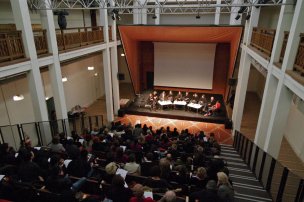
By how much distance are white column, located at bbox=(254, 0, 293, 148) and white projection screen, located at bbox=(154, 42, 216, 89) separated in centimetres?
1005

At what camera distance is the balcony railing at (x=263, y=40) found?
778cm

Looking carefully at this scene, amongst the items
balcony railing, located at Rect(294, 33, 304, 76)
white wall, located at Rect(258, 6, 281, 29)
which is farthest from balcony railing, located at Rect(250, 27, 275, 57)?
white wall, located at Rect(258, 6, 281, 29)

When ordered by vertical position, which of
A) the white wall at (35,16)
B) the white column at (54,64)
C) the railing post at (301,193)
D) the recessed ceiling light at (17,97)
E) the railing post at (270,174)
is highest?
the white wall at (35,16)

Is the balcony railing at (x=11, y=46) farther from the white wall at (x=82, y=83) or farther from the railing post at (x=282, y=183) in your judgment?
the railing post at (x=282, y=183)

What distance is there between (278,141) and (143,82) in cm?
1375

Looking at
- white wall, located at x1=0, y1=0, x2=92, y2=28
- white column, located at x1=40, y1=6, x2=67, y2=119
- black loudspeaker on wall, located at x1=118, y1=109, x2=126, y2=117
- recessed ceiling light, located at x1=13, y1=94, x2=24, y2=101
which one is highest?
white wall, located at x1=0, y1=0, x2=92, y2=28

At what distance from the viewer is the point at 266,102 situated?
7.28 meters

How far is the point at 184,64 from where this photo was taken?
57.6 feet

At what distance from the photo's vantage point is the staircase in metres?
5.44

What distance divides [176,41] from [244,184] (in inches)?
441

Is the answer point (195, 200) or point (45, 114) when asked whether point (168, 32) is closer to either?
point (45, 114)

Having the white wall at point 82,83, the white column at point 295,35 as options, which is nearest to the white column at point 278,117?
the white column at point 295,35

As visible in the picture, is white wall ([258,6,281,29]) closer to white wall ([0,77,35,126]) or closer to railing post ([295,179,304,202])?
railing post ([295,179,304,202])

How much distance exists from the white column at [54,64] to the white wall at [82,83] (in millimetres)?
4070
